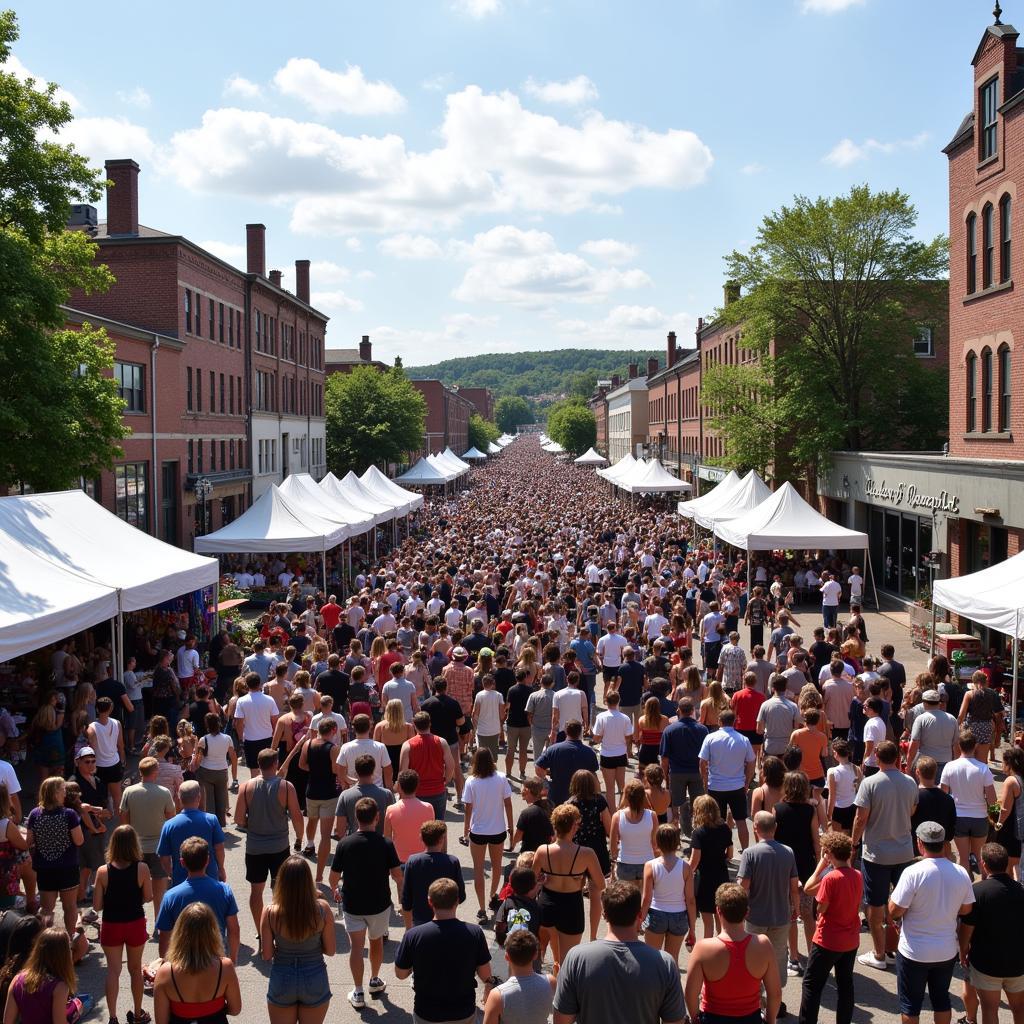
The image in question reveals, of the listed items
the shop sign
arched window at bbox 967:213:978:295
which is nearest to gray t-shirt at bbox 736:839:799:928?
the shop sign

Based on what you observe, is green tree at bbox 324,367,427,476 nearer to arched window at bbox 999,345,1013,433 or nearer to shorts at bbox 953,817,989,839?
arched window at bbox 999,345,1013,433

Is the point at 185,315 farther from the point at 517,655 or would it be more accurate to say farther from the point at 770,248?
the point at 517,655

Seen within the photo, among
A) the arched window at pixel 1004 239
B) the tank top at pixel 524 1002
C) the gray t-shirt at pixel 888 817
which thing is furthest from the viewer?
the arched window at pixel 1004 239

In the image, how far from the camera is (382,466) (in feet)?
216

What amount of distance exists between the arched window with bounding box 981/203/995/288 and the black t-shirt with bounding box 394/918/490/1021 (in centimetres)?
2180

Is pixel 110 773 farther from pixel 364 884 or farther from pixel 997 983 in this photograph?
pixel 997 983

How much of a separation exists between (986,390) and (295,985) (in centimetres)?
2212

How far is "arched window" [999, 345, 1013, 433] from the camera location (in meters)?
22.3

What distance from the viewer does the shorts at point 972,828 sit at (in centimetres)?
865

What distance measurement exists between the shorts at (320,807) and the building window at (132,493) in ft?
67.9

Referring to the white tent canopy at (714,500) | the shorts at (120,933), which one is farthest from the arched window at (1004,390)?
the shorts at (120,933)

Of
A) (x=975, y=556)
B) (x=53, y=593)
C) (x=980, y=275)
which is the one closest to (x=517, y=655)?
(x=53, y=593)

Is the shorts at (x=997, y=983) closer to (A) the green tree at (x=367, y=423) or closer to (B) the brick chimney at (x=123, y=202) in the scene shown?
(B) the brick chimney at (x=123, y=202)

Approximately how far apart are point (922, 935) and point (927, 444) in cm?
3271
